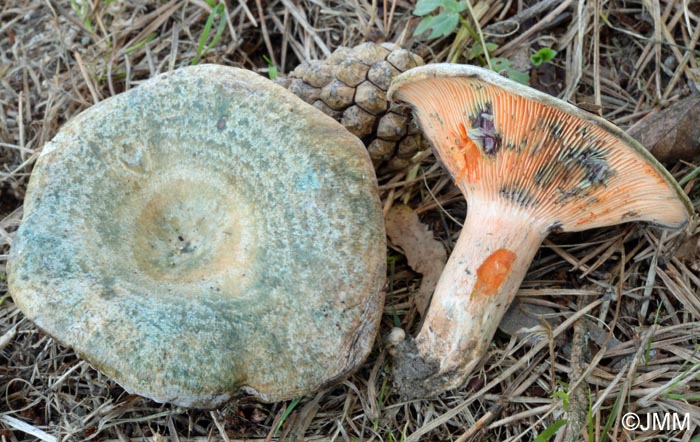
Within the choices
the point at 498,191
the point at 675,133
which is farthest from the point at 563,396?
the point at 675,133

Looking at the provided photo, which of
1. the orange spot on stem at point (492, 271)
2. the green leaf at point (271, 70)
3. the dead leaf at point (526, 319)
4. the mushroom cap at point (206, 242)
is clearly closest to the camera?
the mushroom cap at point (206, 242)

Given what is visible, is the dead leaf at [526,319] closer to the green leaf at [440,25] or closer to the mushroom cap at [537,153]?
the mushroom cap at [537,153]

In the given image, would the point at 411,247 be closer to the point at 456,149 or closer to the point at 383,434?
the point at 456,149

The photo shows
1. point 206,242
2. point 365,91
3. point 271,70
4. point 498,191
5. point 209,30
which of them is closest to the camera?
point 498,191

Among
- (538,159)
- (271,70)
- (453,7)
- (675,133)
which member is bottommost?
(271,70)

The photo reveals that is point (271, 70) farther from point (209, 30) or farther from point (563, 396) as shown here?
point (563, 396)

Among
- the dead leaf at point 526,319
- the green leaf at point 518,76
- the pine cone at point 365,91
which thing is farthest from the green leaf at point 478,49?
the dead leaf at point 526,319

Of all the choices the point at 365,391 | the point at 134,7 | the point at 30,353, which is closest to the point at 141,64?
the point at 134,7
